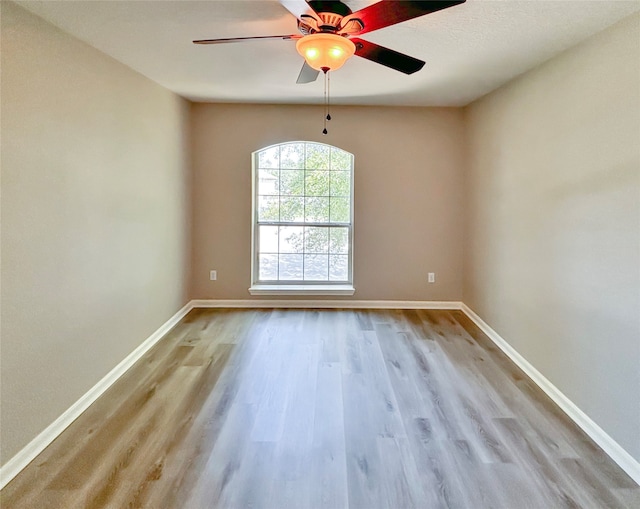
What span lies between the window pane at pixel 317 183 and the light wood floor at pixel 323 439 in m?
2.02

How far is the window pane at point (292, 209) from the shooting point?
4676mm

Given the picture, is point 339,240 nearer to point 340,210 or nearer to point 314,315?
point 340,210

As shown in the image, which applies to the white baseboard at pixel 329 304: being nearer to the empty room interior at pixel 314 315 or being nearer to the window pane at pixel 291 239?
the empty room interior at pixel 314 315

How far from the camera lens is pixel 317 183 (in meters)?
4.66

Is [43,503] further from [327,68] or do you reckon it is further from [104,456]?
[327,68]

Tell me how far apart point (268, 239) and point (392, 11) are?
3339 millimetres

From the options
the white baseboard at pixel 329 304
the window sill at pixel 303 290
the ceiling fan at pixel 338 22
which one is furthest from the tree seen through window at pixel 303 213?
the ceiling fan at pixel 338 22

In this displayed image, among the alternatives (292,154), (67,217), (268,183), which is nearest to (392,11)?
(67,217)

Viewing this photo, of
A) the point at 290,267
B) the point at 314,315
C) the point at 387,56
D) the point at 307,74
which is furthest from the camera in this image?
the point at 290,267

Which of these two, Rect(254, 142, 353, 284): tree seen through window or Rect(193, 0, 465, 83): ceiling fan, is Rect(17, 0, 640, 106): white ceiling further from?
Rect(254, 142, 353, 284): tree seen through window

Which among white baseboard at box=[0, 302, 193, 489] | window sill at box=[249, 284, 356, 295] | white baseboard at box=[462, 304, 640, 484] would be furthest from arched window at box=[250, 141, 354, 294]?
white baseboard at box=[462, 304, 640, 484]

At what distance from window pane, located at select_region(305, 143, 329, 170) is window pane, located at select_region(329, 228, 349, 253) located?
0.79m

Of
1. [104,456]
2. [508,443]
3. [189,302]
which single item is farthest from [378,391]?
[189,302]

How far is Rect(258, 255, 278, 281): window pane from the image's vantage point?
187 inches
